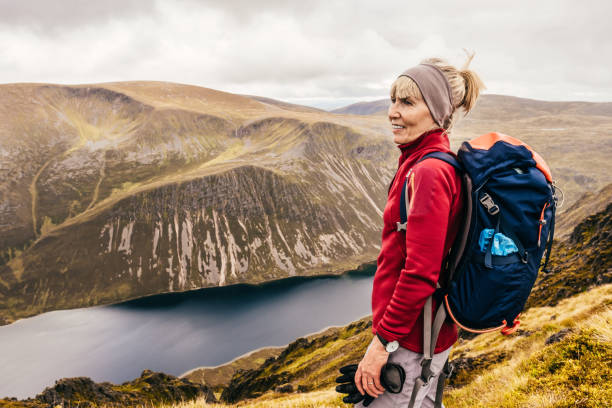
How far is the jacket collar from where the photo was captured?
335 cm

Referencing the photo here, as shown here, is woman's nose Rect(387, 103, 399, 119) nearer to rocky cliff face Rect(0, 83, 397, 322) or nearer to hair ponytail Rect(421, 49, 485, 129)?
hair ponytail Rect(421, 49, 485, 129)

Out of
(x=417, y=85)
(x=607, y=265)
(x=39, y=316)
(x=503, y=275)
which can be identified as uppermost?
(x=417, y=85)

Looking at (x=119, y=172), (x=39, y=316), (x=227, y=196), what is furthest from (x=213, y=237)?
(x=119, y=172)

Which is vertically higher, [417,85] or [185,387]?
[417,85]

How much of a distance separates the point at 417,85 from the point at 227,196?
506 feet

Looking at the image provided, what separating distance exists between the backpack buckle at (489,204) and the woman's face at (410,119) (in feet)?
3.51

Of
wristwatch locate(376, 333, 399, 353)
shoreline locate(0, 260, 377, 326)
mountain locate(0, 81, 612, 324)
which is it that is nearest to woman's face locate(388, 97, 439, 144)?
wristwatch locate(376, 333, 399, 353)

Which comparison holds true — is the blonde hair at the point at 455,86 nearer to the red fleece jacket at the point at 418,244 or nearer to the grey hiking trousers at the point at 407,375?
the red fleece jacket at the point at 418,244

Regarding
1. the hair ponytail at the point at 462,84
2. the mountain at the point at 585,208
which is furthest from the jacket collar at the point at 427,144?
the mountain at the point at 585,208

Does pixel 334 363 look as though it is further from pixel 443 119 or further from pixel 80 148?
pixel 80 148

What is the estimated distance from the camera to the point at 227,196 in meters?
152

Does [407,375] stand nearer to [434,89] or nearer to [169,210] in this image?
[434,89]

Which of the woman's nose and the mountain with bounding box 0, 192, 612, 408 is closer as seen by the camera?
the woman's nose

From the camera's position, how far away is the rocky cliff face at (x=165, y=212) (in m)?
126
